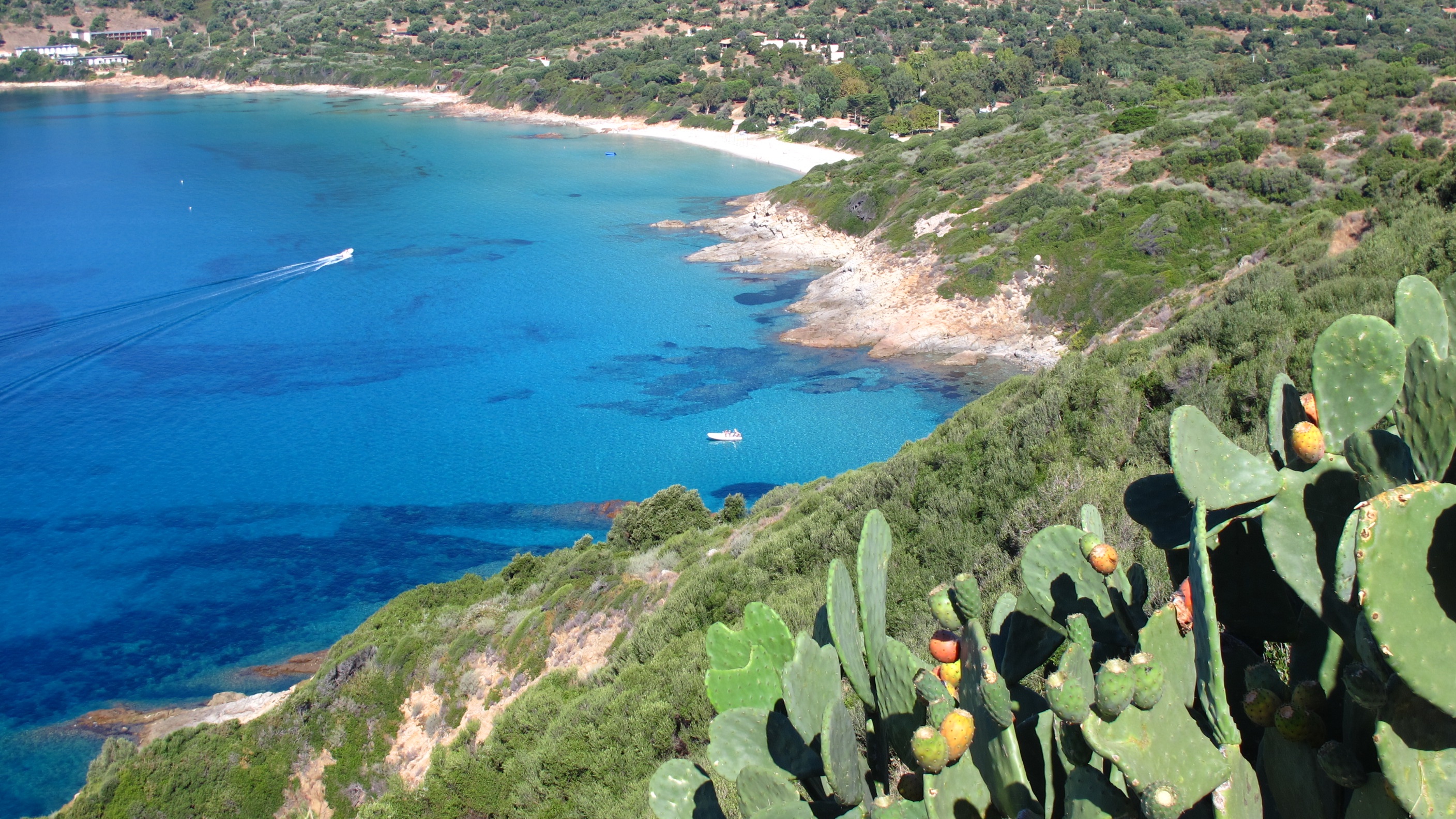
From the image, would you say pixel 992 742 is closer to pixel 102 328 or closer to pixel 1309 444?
pixel 1309 444

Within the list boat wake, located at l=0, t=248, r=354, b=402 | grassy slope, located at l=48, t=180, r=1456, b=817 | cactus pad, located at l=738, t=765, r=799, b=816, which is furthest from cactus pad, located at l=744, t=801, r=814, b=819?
boat wake, located at l=0, t=248, r=354, b=402

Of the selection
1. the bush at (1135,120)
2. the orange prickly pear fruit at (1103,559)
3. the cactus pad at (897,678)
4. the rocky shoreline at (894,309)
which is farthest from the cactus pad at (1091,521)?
the bush at (1135,120)

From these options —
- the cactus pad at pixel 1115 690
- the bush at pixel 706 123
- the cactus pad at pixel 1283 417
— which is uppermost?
the cactus pad at pixel 1283 417

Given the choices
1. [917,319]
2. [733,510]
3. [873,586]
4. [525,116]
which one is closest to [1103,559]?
[873,586]

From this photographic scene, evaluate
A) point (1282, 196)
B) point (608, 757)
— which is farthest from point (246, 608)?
point (1282, 196)

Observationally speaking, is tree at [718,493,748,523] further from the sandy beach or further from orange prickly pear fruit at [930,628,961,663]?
the sandy beach

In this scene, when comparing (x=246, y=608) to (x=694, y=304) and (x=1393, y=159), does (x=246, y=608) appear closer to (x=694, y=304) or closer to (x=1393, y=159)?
(x=694, y=304)

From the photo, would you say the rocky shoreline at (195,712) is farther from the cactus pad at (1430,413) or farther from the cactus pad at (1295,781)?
the cactus pad at (1430,413)
